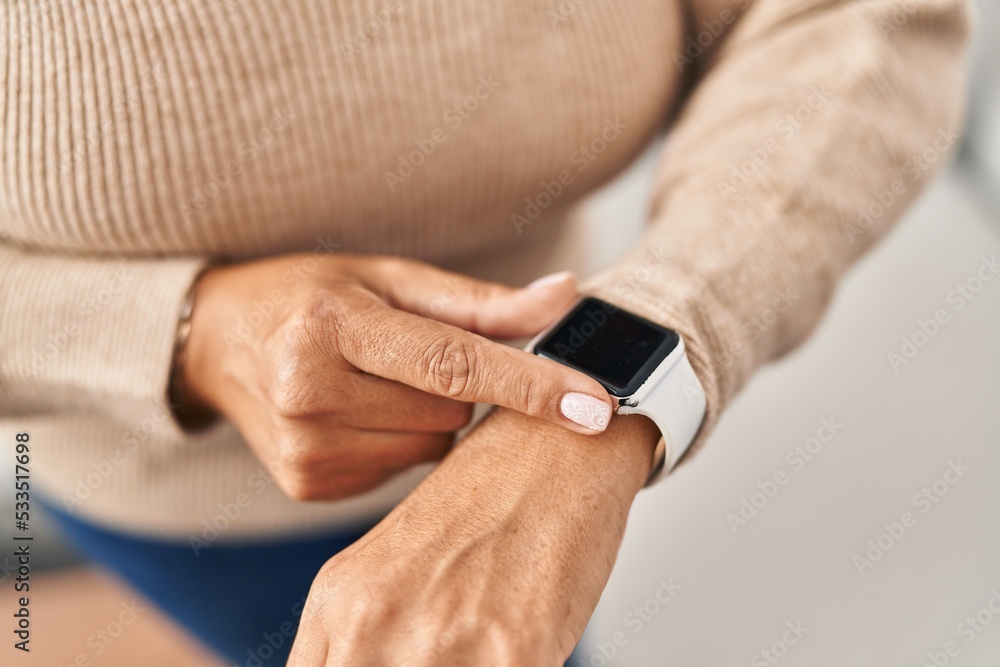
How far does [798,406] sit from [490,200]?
61 centimetres

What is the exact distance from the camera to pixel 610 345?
20.4 inches

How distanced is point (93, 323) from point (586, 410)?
415 millimetres

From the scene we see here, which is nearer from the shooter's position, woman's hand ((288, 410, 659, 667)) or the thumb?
woman's hand ((288, 410, 659, 667))

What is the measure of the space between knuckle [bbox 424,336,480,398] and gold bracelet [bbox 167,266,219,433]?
235 millimetres

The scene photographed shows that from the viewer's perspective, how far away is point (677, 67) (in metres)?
0.73

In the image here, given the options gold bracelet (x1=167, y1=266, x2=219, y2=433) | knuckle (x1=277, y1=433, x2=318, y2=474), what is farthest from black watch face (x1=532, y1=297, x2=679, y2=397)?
gold bracelet (x1=167, y1=266, x2=219, y2=433)

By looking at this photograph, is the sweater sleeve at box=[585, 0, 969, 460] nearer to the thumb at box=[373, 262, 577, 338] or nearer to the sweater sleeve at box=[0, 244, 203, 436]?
the thumb at box=[373, 262, 577, 338]

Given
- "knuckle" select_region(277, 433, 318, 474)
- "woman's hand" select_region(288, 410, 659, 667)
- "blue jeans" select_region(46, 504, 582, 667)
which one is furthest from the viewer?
"blue jeans" select_region(46, 504, 582, 667)

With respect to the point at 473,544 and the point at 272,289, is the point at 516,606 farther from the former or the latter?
the point at 272,289

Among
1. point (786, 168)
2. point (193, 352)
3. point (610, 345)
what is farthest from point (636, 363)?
point (193, 352)

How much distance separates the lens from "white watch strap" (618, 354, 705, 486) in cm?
50

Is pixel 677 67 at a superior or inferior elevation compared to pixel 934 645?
superior

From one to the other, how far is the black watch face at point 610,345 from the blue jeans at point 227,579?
393 mm

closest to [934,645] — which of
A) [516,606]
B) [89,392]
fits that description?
[516,606]
